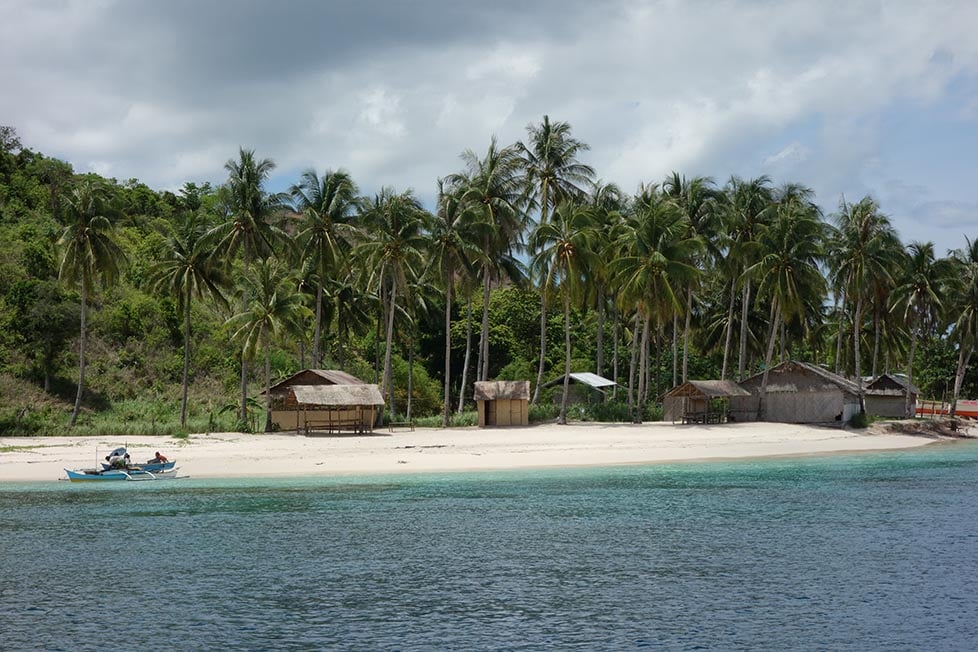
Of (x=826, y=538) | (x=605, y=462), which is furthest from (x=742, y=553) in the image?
(x=605, y=462)

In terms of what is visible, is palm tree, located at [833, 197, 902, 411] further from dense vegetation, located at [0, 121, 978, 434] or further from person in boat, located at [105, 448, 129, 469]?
person in boat, located at [105, 448, 129, 469]

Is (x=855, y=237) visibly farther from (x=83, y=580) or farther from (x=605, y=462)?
(x=83, y=580)

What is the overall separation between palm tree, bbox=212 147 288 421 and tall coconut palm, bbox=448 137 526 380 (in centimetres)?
1021

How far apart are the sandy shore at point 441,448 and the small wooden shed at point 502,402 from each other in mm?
1402

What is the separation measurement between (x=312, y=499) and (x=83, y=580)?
10485 mm

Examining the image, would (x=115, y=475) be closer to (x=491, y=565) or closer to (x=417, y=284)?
(x=491, y=565)

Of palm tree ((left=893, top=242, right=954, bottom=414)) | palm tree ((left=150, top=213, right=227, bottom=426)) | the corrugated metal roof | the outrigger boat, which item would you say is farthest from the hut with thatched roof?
palm tree ((left=893, top=242, right=954, bottom=414))

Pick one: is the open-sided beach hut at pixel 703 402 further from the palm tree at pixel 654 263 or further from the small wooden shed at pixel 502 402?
the small wooden shed at pixel 502 402

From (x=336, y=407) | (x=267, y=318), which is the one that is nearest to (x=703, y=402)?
(x=336, y=407)

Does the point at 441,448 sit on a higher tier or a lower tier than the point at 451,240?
lower

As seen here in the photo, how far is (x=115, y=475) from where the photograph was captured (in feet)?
102

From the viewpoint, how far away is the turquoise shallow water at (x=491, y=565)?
14.1m

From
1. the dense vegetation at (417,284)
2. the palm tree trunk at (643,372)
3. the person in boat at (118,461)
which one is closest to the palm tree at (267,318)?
the dense vegetation at (417,284)

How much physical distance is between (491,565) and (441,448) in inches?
803
